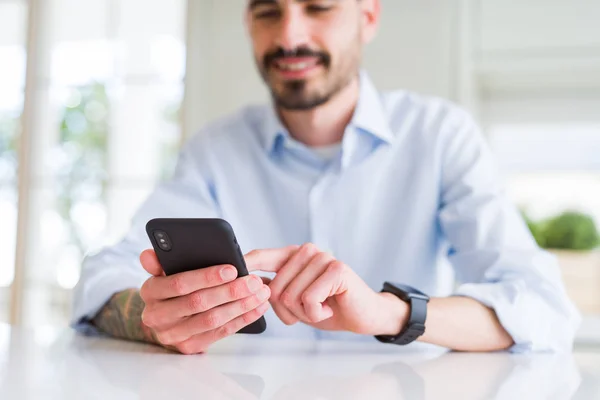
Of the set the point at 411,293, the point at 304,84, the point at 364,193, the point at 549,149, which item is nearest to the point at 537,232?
the point at 549,149

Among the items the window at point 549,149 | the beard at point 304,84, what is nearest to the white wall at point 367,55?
the window at point 549,149

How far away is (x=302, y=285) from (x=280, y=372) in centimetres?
14

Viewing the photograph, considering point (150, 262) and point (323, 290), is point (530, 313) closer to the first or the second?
point (323, 290)

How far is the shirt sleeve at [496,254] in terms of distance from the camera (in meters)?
1.05

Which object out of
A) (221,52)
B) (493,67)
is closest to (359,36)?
(493,67)

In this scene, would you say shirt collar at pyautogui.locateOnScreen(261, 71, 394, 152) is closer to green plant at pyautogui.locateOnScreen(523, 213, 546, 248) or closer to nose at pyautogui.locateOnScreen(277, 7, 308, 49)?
nose at pyautogui.locateOnScreen(277, 7, 308, 49)

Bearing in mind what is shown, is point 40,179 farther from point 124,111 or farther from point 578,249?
point 578,249

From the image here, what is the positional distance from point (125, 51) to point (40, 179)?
0.73m

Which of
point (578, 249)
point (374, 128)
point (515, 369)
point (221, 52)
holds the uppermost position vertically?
point (221, 52)

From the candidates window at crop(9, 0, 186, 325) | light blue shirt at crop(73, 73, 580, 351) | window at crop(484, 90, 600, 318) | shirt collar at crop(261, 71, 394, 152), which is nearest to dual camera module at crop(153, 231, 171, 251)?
light blue shirt at crop(73, 73, 580, 351)

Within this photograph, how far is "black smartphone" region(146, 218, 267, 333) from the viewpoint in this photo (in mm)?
790

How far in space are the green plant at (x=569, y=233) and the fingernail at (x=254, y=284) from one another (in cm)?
174

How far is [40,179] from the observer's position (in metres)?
3.14

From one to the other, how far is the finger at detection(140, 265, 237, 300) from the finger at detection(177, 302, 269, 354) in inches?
2.5
